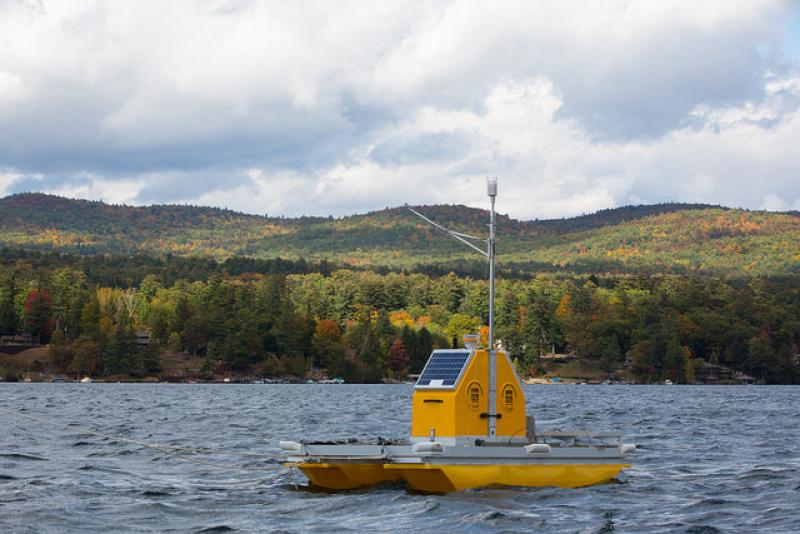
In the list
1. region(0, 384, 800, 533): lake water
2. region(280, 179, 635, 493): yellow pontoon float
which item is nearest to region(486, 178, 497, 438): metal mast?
region(280, 179, 635, 493): yellow pontoon float

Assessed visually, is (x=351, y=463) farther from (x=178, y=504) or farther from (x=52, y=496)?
(x=52, y=496)

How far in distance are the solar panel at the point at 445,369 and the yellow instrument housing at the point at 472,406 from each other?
0.60ft

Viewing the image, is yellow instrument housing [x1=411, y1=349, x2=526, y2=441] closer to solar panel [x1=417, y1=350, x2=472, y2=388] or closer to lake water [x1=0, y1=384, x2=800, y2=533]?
solar panel [x1=417, y1=350, x2=472, y2=388]

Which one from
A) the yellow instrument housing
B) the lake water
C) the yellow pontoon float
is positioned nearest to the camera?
the lake water

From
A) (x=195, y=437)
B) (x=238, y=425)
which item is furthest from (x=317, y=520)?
(x=238, y=425)

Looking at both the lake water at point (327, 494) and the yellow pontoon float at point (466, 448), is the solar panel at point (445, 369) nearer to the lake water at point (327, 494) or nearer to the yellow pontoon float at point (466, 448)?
the yellow pontoon float at point (466, 448)

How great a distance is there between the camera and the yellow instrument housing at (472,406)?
37.0 m

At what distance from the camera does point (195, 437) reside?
64.7 m

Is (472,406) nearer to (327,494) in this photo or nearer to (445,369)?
(445,369)

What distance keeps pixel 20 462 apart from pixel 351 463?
17.5 m

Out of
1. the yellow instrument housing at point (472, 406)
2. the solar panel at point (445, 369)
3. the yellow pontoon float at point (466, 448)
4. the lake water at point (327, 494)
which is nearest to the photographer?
the lake water at point (327, 494)

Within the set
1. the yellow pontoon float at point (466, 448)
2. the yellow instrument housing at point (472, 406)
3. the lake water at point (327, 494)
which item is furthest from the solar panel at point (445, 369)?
the lake water at point (327, 494)

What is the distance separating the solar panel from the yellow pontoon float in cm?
3

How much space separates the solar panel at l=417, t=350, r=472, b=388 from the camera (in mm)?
37469
